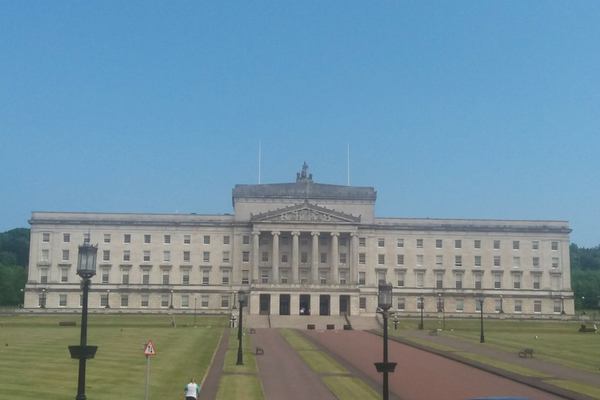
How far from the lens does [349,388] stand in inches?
1608

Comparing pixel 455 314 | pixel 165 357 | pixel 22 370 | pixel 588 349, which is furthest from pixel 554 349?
pixel 455 314

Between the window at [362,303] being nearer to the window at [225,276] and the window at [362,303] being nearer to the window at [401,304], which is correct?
the window at [401,304]

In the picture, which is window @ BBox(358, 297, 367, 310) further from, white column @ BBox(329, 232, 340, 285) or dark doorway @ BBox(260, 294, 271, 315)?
dark doorway @ BBox(260, 294, 271, 315)

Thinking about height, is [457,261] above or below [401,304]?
above

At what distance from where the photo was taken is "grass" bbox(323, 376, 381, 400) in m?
38.0

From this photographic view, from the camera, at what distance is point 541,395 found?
38688 millimetres

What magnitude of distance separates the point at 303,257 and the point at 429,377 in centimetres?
8902

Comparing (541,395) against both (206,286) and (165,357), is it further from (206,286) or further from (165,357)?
(206,286)

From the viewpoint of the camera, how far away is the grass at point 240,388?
123ft

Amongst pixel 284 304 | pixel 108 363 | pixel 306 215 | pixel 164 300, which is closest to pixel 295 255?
pixel 306 215

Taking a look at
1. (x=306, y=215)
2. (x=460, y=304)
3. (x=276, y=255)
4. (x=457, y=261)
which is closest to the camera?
(x=276, y=255)

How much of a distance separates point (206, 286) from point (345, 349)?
71645 millimetres

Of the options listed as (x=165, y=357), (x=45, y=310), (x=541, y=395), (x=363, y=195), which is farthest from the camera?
(x=363, y=195)

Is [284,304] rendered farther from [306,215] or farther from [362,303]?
[306,215]
